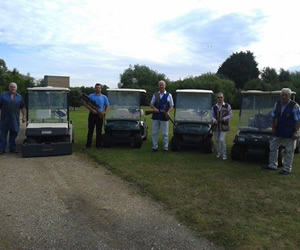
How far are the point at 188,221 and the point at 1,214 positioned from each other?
2643 mm

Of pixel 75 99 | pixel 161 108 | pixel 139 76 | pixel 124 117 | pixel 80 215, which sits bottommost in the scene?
pixel 80 215

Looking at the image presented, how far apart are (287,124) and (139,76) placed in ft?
200

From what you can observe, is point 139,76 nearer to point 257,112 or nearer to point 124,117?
point 124,117

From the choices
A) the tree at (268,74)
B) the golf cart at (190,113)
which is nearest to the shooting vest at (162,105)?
the golf cart at (190,113)

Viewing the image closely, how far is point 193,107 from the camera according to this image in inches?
396

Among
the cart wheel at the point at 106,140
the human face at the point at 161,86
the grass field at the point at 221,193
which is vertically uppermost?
the human face at the point at 161,86

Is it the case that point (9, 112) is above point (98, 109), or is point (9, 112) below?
below

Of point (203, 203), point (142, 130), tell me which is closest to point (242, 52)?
point (142, 130)

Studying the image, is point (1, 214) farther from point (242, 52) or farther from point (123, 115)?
point (242, 52)

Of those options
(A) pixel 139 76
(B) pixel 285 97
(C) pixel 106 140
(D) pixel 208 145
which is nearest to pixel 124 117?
(C) pixel 106 140

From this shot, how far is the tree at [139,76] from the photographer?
6588cm

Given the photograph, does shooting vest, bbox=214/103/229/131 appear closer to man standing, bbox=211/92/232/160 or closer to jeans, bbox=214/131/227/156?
man standing, bbox=211/92/232/160

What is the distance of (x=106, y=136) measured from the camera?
32.5ft

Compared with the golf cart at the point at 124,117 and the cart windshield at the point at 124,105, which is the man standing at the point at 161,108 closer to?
the golf cart at the point at 124,117
